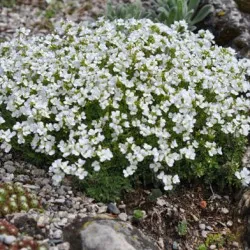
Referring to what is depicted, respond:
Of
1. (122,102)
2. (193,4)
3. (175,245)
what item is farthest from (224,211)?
(193,4)

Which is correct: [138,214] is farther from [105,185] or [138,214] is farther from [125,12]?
[125,12]

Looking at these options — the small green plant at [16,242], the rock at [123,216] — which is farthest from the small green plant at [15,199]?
the rock at [123,216]

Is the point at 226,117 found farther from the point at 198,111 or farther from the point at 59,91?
the point at 59,91

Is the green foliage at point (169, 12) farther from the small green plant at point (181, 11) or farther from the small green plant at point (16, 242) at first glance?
the small green plant at point (16, 242)

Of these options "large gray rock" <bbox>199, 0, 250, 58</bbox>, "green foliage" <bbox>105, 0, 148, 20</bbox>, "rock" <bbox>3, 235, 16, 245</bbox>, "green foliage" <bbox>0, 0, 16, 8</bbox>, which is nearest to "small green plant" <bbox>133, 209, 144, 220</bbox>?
"rock" <bbox>3, 235, 16, 245</bbox>

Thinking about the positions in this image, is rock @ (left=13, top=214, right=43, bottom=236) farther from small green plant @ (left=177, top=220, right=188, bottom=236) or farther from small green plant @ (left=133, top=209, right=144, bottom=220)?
small green plant @ (left=177, top=220, right=188, bottom=236)

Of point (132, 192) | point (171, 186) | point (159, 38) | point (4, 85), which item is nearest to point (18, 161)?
point (4, 85)

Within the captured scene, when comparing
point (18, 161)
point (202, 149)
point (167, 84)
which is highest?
point (167, 84)
